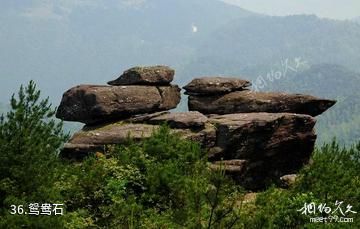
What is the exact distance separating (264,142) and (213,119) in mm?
4021

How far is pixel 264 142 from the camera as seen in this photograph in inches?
1341

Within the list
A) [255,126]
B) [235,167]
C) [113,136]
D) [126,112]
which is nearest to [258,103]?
[255,126]

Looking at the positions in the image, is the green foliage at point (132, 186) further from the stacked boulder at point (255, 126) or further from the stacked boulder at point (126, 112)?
the stacked boulder at point (255, 126)

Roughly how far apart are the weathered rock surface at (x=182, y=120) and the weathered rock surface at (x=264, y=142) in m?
1.23

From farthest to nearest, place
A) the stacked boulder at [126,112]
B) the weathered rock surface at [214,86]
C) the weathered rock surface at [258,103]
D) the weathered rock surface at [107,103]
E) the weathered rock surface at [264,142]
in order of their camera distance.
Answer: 1. the weathered rock surface at [214,86]
2. the weathered rock surface at [258,103]
3. the weathered rock surface at [107,103]
4. the weathered rock surface at [264,142]
5. the stacked boulder at [126,112]

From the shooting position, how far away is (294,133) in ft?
115

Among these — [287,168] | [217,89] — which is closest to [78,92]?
[217,89]

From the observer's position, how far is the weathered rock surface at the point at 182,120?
107 feet

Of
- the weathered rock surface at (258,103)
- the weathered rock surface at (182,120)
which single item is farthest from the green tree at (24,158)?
the weathered rock surface at (258,103)

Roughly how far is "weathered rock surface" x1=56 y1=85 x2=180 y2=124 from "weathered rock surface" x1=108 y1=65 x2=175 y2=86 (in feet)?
3.09

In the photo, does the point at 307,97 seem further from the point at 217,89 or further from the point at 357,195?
the point at 357,195

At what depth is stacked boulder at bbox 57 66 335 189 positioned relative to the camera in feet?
105

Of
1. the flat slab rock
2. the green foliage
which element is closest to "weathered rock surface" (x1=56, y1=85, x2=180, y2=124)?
the flat slab rock

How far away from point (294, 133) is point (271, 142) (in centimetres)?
204
